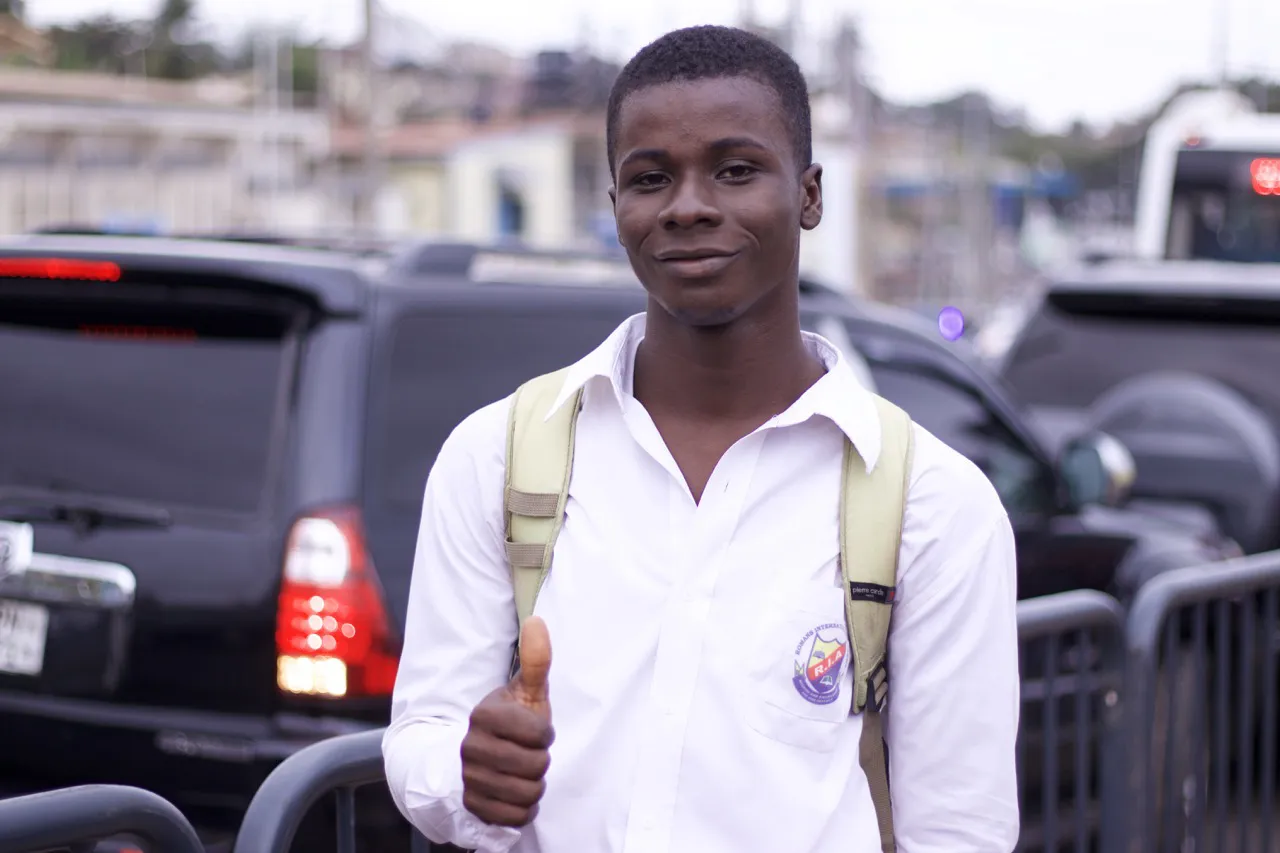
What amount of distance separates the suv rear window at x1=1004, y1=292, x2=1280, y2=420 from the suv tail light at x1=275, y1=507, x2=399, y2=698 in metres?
4.66

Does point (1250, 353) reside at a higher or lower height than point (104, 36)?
lower

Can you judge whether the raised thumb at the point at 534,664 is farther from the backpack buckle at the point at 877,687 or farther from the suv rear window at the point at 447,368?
the suv rear window at the point at 447,368

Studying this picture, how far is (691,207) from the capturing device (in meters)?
1.91

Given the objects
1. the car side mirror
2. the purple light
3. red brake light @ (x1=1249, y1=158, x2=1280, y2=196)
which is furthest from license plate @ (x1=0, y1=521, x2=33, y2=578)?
red brake light @ (x1=1249, y1=158, x2=1280, y2=196)

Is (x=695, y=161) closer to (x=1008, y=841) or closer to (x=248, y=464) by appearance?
(x=1008, y=841)

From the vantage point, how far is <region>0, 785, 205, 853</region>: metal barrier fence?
2.00 meters

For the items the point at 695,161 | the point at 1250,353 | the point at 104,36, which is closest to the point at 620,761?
the point at 695,161

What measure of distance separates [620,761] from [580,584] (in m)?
0.20

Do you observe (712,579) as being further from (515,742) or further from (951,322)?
(951,322)

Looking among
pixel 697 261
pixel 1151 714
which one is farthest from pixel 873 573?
pixel 1151 714

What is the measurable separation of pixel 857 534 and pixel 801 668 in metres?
0.16

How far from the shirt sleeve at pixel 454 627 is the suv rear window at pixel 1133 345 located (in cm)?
582

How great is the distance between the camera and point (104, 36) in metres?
93.6

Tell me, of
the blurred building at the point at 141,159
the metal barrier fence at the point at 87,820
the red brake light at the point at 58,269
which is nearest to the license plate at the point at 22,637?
the red brake light at the point at 58,269
